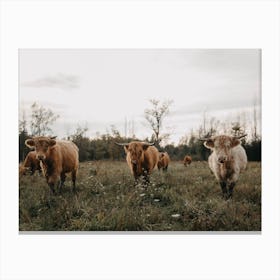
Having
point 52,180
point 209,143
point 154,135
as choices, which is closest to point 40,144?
point 52,180

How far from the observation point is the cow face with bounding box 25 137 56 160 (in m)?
3.62

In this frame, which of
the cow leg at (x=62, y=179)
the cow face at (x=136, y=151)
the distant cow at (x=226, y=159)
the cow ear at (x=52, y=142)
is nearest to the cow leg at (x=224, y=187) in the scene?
the distant cow at (x=226, y=159)

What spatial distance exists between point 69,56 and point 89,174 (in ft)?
3.95

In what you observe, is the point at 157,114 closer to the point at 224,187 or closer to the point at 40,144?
the point at 224,187

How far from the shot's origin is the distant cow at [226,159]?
3627 mm

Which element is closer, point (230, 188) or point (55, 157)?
point (230, 188)

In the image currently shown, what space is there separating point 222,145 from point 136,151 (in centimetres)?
86

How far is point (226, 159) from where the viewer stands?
12.0 feet

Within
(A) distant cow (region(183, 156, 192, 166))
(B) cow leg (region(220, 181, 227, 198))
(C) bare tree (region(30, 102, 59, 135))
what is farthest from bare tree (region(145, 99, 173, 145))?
(C) bare tree (region(30, 102, 59, 135))

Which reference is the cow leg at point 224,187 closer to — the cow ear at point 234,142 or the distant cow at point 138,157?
the cow ear at point 234,142

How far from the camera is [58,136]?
3656 millimetres

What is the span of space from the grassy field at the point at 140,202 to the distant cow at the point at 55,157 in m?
0.08

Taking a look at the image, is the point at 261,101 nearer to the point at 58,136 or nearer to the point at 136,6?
the point at 136,6
